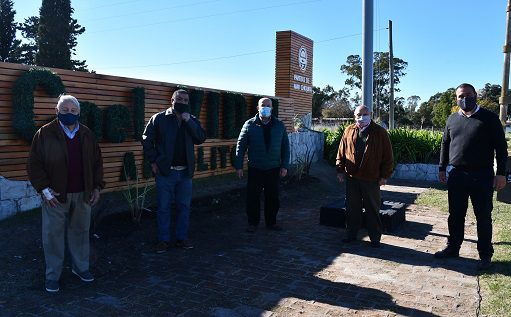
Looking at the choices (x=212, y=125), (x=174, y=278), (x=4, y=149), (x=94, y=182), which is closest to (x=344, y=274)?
(x=174, y=278)

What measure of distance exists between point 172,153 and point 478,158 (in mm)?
3147

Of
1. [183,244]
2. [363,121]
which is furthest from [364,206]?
[183,244]

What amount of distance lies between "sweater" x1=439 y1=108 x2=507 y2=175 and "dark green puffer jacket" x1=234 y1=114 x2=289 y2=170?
2191 mm

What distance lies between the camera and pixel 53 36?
26781 mm

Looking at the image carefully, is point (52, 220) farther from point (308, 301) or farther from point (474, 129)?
point (474, 129)

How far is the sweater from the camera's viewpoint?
443 cm

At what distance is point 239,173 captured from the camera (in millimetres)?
5945

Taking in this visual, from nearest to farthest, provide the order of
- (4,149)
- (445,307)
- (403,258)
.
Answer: (445,307) → (403,258) → (4,149)

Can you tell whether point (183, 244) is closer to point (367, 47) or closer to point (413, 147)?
point (367, 47)

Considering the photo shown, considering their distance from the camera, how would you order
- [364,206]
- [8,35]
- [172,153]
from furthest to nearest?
[8,35] → [364,206] → [172,153]

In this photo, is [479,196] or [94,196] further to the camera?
[479,196]

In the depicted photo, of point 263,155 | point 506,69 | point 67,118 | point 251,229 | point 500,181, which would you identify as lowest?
point 251,229

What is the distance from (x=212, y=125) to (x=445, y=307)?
6610 millimetres

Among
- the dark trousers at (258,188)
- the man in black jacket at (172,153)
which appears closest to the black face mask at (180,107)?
the man in black jacket at (172,153)
